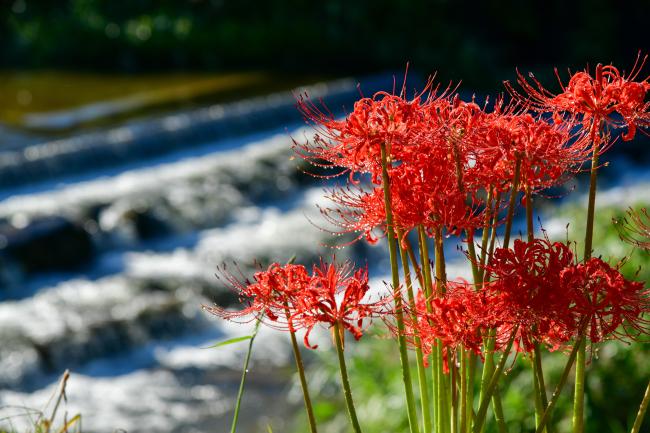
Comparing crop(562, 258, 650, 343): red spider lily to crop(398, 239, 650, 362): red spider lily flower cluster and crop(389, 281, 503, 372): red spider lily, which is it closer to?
crop(398, 239, 650, 362): red spider lily flower cluster

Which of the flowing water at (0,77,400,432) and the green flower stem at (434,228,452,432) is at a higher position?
the flowing water at (0,77,400,432)

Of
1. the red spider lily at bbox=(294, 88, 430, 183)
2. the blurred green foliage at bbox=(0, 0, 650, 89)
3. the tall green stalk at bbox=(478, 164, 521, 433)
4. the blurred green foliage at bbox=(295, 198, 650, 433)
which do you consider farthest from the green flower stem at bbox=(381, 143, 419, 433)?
the blurred green foliage at bbox=(0, 0, 650, 89)

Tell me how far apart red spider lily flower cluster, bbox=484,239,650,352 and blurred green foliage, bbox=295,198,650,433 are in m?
1.50

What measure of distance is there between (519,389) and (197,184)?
22.3 feet

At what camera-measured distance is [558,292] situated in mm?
1479

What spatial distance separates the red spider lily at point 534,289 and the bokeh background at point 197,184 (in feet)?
0.54

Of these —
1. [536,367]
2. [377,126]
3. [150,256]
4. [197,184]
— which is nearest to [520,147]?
[377,126]

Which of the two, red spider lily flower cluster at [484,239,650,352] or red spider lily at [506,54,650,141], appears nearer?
red spider lily flower cluster at [484,239,650,352]

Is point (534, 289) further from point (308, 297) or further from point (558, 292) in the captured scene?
point (308, 297)

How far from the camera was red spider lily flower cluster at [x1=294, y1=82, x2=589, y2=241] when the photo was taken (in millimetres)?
1579

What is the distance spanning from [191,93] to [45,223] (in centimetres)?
661

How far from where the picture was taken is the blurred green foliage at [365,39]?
16.8m

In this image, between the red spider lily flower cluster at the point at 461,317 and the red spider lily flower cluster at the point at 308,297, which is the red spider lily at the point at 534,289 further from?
the red spider lily flower cluster at the point at 308,297

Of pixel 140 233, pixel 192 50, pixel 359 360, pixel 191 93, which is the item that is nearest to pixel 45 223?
pixel 140 233
